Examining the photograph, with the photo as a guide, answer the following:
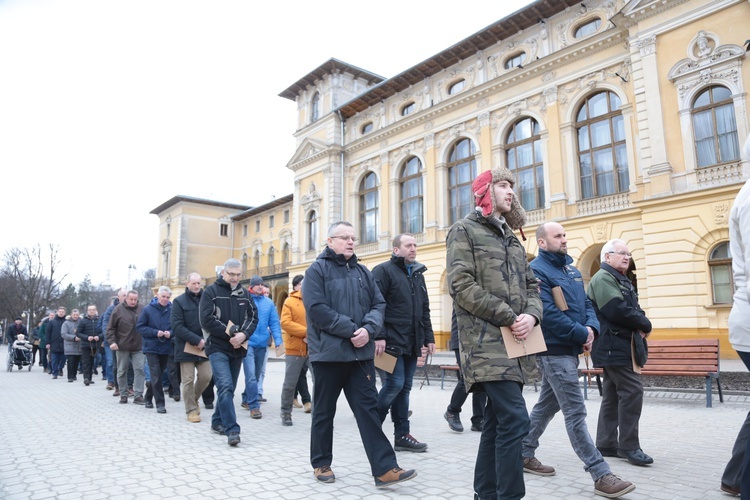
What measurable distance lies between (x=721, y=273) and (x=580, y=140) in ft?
24.9

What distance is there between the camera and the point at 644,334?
503 cm

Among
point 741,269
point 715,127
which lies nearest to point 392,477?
point 741,269

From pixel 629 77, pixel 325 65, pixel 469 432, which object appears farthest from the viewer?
pixel 325 65

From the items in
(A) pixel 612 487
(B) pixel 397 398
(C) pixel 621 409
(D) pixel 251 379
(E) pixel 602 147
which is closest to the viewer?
(A) pixel 612 487

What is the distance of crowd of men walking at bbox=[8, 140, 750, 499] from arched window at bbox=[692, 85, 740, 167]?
14.4m

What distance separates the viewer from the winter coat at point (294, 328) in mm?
7383

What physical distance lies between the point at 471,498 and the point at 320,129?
31556mm

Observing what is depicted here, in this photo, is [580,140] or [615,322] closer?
[615,322]

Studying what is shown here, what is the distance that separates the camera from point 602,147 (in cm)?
2045

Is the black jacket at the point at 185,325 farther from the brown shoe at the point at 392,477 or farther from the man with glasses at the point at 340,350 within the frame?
the brown shoe at the point at 392,477

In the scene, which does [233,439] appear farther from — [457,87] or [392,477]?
[457,87]

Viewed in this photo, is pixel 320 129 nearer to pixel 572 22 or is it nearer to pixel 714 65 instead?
pixel 572 22

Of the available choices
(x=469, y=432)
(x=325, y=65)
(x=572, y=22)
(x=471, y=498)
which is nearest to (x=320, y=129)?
(x=325, y=65)

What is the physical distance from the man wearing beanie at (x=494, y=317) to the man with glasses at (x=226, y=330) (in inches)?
131
